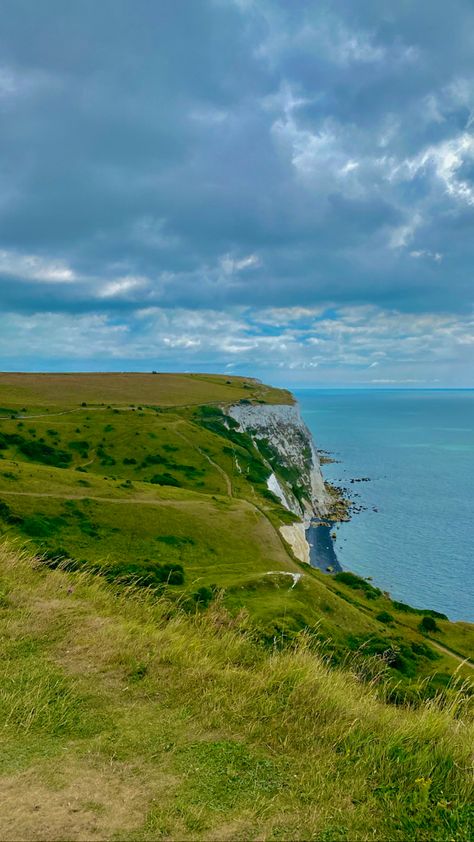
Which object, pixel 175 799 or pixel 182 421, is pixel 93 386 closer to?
pixel 182 421

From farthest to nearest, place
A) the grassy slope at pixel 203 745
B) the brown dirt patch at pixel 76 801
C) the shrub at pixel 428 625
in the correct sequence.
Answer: the shrub at pixel 428 625 → the grassy slope at pixel 203 745 → the brown dirt patch at pixel 76 801

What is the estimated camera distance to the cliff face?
364ft

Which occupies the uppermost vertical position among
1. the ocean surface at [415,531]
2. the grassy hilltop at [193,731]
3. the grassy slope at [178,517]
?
the grassy hilltop at [193,731]

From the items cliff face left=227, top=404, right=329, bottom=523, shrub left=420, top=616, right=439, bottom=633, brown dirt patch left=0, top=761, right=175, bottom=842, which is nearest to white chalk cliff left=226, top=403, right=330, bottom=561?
cliff face left=227, top=404, right=329, bottom=523

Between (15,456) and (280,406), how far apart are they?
80232mm

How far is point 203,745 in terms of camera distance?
270 inches

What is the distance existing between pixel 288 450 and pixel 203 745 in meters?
120

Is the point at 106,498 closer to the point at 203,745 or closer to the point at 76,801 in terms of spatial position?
the point at 203,745

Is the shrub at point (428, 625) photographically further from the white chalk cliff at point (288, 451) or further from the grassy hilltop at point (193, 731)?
the white chalk cliff at point (288, 451)

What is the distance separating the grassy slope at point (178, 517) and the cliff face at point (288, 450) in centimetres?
1681

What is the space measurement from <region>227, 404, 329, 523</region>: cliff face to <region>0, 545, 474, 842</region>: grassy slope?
9359 centimetres

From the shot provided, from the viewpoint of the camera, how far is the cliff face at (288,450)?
364 ft

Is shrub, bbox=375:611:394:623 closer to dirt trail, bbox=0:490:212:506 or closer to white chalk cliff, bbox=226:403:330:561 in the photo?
dirt trail, bbox=0:490:212:506

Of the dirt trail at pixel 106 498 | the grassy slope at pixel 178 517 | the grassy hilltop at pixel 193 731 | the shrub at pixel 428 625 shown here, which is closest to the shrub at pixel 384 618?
the grassy slope at pixel 178 517
